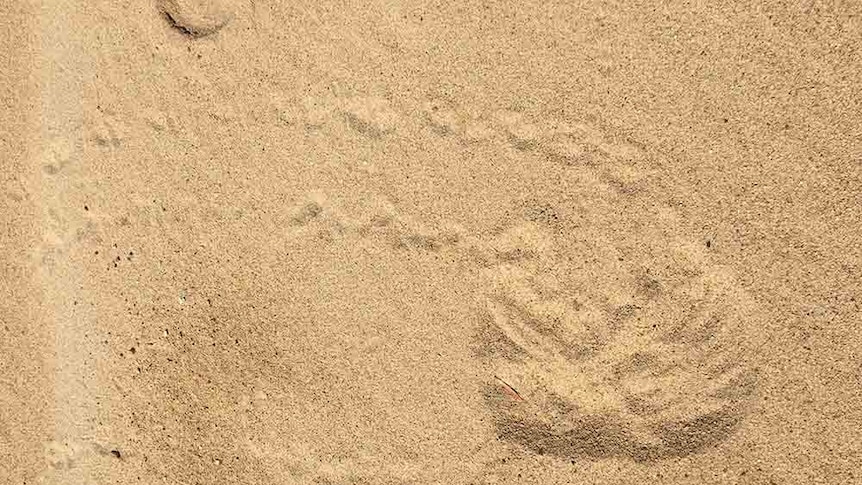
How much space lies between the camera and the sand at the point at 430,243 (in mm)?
2527

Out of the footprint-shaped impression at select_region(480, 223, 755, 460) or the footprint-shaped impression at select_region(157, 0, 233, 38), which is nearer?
the footprint-shaped impression at select_region(480, 223, 755, 460)

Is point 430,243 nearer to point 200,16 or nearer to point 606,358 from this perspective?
point 606,358

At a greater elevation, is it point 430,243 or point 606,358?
point 430,243

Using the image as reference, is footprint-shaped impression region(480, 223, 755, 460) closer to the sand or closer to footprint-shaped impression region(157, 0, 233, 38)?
the sand

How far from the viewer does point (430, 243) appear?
2.65 metres

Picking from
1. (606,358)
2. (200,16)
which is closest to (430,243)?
(606,358)

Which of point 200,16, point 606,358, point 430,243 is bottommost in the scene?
point 606,358

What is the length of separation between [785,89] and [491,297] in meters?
1.22

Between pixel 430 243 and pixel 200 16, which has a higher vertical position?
pixel 200 16

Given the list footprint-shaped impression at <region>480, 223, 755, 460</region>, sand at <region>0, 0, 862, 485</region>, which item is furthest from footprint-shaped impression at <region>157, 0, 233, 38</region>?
footprint-shaped impression at <region>480, 223, 755, 460</region>

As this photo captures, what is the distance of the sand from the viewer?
253 cm

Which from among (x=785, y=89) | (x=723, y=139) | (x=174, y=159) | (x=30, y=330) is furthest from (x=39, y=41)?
(x=785, y=89)

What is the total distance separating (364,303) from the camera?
269 cm

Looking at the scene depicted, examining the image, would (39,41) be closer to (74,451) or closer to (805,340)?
(74,451)
